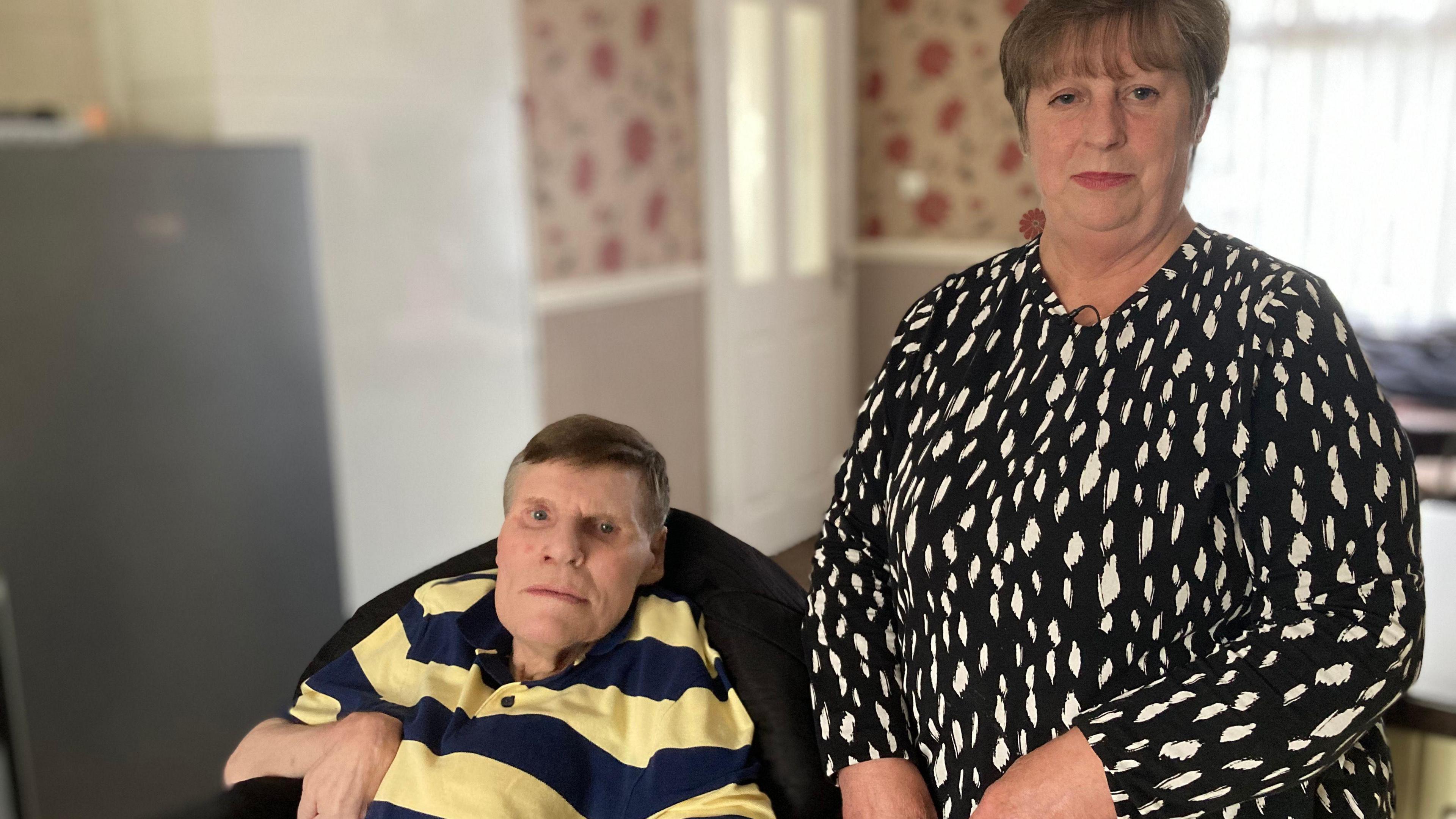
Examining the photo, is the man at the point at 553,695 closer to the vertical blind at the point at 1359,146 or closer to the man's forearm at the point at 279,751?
the man's forearm at the point at 279,751

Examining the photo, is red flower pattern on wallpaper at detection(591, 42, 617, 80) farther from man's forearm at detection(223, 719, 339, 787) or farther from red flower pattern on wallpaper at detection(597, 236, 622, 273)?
man's forearm at detection(223, 719, 339, 787)

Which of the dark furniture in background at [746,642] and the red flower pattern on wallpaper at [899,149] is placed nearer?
the dark furniture in background at [746,642]

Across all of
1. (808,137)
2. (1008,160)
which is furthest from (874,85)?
(1008,160)

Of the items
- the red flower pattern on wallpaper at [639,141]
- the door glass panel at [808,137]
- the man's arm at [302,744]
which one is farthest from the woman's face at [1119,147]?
the door glass panel at [808,137]

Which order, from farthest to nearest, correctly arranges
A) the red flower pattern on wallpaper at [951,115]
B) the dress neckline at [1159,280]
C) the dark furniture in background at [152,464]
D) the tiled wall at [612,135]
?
the red flower pattern on wallpaper at [951,115] → the tiled wall at [612,135] → the dark furniture in background at [152,464] → the dress neckline at [1159,280]

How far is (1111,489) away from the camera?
0.89m

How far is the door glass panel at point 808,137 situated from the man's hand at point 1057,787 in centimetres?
330

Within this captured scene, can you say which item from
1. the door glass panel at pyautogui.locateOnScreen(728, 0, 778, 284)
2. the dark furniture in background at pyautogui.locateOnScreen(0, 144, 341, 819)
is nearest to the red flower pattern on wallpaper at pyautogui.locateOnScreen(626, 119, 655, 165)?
the door glass panel at pyautogui.locateOnScreen(728, 0, 778, 284)

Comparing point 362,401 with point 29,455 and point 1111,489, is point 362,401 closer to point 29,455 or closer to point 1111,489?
point 29,455

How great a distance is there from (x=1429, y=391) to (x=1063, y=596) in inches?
114

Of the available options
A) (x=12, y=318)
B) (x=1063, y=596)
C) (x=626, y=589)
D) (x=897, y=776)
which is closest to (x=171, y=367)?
(x=12, y=318)

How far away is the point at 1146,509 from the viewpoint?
87 centimetres

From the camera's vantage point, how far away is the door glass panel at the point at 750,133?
3717 mm

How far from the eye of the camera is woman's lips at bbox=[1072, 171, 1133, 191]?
887mm
